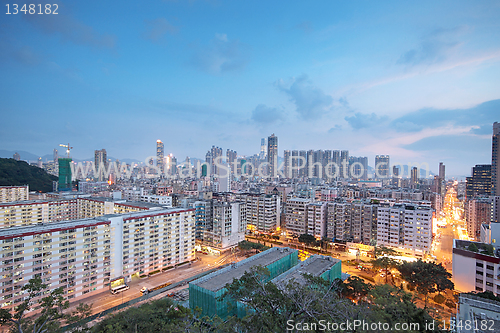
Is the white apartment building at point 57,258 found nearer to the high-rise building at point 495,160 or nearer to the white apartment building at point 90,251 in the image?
the white apartment building at point 90,251

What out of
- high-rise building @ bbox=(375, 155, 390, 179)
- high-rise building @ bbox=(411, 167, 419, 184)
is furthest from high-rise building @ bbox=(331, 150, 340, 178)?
high-rise building @ bbox=(411, 167, 419, 184)

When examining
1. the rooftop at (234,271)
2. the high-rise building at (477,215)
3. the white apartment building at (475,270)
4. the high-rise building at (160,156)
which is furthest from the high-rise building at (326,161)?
the rooftop at (234,271)

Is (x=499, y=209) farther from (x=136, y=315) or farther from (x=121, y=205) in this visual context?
(x=121, y=205)

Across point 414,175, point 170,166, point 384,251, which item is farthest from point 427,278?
point 170,166

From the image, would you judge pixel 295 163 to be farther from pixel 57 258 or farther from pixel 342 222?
pixel 57 258

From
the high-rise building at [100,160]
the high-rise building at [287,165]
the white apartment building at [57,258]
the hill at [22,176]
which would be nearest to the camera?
the white apartment building at [57,258]
